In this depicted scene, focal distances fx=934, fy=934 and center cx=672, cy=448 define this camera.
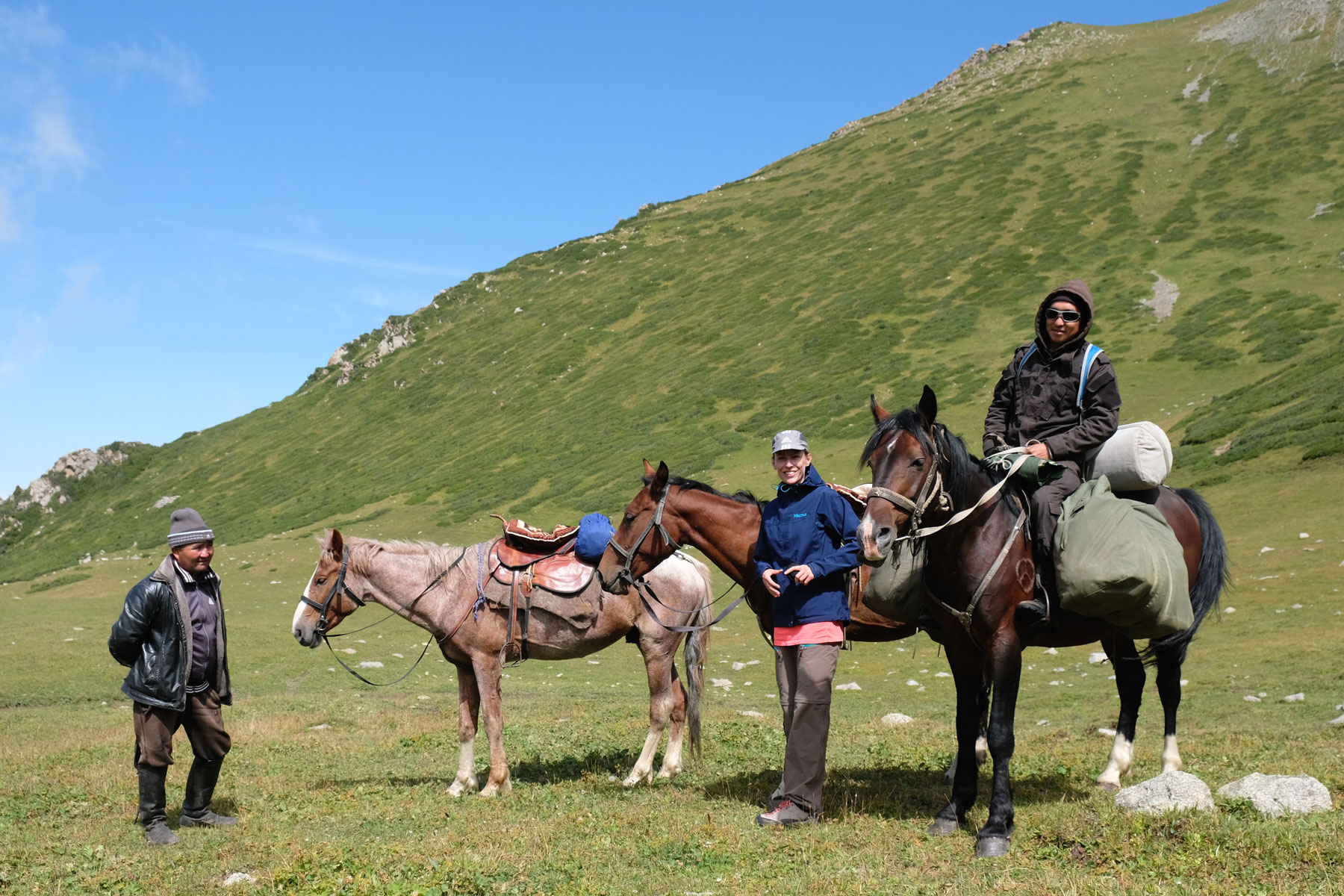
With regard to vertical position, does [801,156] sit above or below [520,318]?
above

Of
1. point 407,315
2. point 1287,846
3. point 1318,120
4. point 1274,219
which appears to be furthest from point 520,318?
point 1287,846

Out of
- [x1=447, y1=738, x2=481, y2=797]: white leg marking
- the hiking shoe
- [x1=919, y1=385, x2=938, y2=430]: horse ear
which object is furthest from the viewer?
[x1=447, y1=738, x2=481, y2=797]: white leg marking

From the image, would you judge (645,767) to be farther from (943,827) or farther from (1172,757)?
(1172,757)

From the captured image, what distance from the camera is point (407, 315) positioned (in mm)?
88500

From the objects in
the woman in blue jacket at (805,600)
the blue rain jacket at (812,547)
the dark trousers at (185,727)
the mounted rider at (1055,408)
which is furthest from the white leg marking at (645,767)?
the mounted rider at (1055,408)

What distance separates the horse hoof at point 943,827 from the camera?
7.46m

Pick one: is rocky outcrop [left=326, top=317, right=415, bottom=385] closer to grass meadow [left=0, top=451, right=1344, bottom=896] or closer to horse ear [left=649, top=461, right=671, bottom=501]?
grass meadow [left=0, top=451, right=1344, bottom=896]

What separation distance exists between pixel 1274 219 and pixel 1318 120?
15.9 meters

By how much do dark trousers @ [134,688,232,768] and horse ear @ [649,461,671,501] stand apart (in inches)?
175

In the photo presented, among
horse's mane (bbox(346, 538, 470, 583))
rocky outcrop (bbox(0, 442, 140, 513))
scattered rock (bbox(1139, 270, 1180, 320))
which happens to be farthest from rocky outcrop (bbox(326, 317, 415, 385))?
horse's mane (bbox(346, 538, 470, 583))

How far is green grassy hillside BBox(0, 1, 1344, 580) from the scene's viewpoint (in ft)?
142

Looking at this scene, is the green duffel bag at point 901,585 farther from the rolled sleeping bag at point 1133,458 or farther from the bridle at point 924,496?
the rolled sleeping bag at point 1133,458

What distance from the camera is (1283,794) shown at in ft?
23.5

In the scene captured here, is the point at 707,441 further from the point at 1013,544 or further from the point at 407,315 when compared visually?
the point at 407,315
